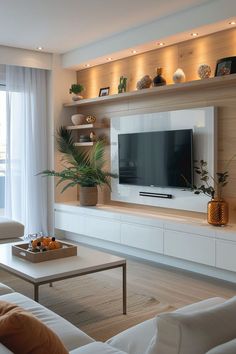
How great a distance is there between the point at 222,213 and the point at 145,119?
5.50ft

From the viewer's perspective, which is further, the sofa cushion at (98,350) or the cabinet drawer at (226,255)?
the cabinet drawer at (226,255)

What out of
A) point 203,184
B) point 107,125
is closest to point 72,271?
point 203,184

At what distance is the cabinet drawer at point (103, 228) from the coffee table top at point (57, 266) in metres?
1.65

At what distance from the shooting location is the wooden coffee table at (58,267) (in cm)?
299

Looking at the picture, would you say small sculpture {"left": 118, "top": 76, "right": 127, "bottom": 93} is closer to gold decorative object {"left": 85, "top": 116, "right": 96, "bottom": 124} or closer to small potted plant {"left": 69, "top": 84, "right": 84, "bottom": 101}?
gold decorative object {"left": 85, "top": 116, "right": 96, "bottom": 124}

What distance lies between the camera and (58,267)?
321cm

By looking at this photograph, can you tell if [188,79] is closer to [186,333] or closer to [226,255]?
[226,255]

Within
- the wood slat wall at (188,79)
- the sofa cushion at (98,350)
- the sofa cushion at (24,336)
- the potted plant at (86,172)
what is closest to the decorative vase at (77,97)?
the wood slat wall at (188,79)

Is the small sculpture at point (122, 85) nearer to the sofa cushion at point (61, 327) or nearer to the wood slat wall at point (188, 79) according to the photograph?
the wood slat wall at point (188, 79)

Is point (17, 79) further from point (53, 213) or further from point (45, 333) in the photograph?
point (45, 333)

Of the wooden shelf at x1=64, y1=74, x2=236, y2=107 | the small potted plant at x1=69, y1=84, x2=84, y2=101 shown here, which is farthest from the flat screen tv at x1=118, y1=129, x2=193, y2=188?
the small potted plant at x1=69, y1=84, x2=84, y2=101

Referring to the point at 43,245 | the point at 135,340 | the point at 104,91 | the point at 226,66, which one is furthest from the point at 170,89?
the point at 135,340

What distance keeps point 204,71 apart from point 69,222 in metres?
2.80

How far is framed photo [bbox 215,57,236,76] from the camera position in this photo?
4.24 metres
